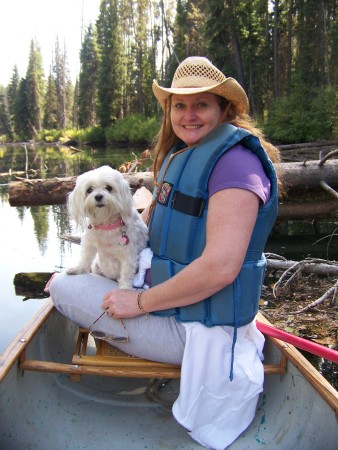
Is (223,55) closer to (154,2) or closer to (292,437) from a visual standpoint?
(154,2)

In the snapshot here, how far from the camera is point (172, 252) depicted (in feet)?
7.12

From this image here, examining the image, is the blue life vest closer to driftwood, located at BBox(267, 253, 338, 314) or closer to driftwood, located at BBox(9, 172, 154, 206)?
driftwood, located at BBox(267, 253, 338, 314)

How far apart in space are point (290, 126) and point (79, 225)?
749 inches

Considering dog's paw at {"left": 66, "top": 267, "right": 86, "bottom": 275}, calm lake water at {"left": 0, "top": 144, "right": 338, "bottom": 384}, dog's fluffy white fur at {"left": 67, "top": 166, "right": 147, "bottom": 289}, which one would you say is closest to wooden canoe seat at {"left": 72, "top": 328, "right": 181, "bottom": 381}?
dog's fluffy white fur at {"left": 67, "top": 166, "right": 147, "bottom": 289}

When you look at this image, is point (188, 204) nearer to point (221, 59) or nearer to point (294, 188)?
point (294, 188)

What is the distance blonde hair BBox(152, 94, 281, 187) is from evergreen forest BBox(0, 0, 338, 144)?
50.0 feet

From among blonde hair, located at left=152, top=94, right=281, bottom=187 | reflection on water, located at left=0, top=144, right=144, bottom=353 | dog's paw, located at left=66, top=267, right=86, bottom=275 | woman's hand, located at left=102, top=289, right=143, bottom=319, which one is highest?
blonde hair, located at left=152, top=94, right=281, bottom=187

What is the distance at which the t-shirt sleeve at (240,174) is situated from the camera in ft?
6.15

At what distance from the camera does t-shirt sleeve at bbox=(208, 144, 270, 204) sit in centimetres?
188

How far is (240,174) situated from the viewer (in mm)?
1890

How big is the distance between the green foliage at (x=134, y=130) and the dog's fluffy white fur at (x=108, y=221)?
95.8ft

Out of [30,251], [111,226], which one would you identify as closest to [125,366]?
[111,226]

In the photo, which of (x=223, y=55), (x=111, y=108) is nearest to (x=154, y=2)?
(x=111, y=108)

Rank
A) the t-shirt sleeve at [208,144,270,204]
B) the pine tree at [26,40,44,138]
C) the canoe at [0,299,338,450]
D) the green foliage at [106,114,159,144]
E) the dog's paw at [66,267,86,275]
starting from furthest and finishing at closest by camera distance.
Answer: the pine tree at [26,40,44,138]
the green foliage at [106,114,159,144]
the dog's paw at [66,267,86,275]
the canoe at [0,299,338,450]
the t-shirt sleeve at [208,144,270,204]
